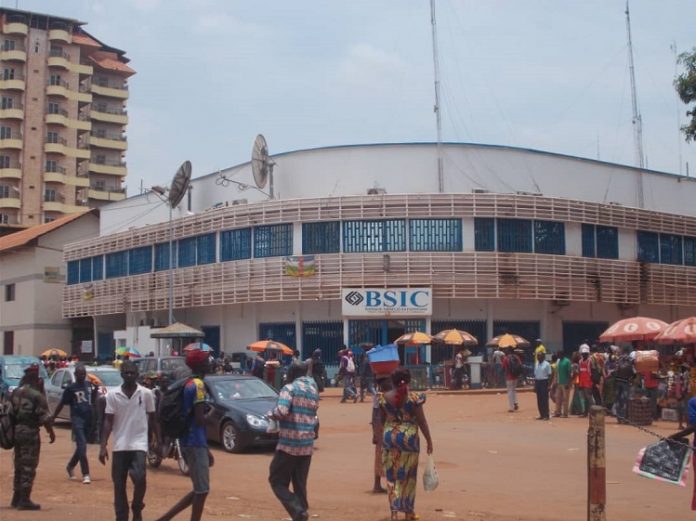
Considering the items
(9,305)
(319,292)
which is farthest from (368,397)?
(9,305)

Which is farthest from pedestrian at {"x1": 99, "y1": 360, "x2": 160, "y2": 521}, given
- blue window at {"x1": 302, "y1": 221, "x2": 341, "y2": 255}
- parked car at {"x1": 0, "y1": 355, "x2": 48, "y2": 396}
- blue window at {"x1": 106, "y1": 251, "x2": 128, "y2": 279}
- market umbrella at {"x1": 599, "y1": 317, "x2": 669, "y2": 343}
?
blue window at {"x1": 106, "y1": 251, "x2": 128, "y2": 279}

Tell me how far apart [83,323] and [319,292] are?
76.7 feet

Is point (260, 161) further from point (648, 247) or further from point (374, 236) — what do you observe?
point (648, 247)

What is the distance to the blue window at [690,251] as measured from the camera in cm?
4075

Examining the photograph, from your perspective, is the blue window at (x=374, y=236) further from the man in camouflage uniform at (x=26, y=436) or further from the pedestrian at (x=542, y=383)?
the man in camouflage uniform at (x=26, y=436)

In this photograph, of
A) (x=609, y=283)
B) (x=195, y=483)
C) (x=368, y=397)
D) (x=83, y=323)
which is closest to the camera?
(x=195, y=483)

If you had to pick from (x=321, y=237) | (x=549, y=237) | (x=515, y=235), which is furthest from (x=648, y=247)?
(x=321, y=237)

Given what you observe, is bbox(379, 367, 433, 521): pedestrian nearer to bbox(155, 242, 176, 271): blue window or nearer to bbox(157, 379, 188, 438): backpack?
bbox(157, 379, 188, 438): backpack

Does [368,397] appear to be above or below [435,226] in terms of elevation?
→ below

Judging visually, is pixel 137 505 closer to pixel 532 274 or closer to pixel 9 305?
pixel 532 274

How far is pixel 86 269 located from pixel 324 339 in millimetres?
18664

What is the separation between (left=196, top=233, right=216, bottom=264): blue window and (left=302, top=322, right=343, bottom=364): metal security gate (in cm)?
564

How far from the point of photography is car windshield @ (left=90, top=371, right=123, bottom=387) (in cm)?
2043

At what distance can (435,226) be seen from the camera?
115 feet
